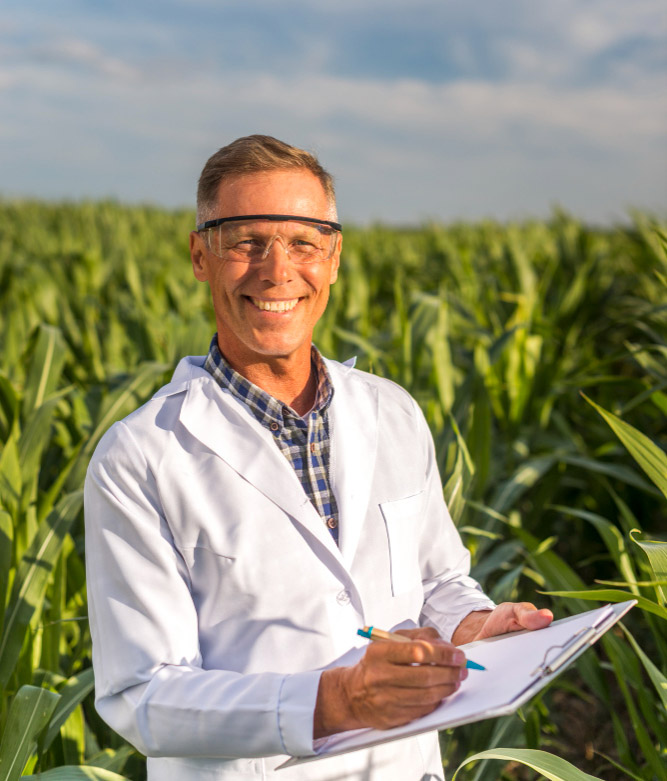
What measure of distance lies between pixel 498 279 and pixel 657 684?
3947 millimetres

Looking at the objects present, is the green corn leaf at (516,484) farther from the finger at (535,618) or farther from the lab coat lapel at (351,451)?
the finger at (535,618)

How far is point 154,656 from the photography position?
103cm

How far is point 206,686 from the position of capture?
3.24 feet

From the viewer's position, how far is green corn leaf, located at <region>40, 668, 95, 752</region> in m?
1.53

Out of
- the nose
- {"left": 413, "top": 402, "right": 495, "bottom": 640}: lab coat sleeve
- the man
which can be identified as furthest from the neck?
{"left": 413, "top": 402, "right": 495, "bottom": 640}: lab coat sleeve

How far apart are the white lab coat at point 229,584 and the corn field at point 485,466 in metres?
0.30

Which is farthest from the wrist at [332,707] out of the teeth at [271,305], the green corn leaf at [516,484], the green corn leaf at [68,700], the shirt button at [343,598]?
the green corn leaf at [516,484]

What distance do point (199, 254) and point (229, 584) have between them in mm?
511

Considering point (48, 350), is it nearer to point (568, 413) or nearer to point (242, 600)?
point (242, 600)

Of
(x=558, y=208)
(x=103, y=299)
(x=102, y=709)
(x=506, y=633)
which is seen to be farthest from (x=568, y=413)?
(x=558, y=208)

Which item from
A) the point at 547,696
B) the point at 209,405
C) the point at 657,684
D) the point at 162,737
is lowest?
the point at 547,696

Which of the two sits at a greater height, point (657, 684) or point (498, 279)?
point (498, 279)

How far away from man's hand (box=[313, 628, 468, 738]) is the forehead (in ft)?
2.02

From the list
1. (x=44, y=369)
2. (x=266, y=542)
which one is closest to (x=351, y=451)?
(x=266, y=542)
